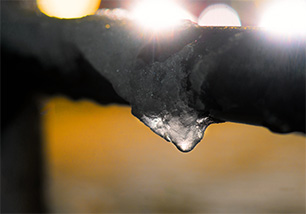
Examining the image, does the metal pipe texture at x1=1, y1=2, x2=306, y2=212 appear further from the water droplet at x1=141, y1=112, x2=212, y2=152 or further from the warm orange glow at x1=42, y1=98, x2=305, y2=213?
the warm orange glow at x1=42, y1=98, x2=305, y2=213

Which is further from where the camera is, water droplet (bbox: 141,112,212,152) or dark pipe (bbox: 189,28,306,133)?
water droplet (bbox: 141,112,212,152)

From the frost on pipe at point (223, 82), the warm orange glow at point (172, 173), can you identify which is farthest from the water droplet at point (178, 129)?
the warm orange glow at point (172, 173)

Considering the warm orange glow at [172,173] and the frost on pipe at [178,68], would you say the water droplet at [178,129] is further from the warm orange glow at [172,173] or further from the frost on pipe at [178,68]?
the warm orange glow at [172,173]

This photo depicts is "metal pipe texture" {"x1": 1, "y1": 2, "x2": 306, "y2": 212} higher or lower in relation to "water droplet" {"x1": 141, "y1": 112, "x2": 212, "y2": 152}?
higher

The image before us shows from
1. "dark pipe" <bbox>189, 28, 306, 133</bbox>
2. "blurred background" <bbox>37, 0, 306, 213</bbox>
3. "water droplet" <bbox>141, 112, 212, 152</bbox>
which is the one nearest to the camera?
"dark pipe" <bbox>189, 28, 306, 133</bbox>

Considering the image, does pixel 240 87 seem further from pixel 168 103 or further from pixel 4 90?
pixel 4 90

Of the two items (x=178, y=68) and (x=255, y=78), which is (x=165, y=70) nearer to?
(x=178, y=68)

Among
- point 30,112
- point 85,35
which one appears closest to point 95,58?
point 85,35

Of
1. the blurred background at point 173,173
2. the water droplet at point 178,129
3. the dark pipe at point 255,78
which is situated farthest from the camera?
the blurred background at point 173,173

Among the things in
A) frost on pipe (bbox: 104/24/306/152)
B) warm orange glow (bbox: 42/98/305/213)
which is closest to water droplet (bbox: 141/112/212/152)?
frost on pipe (bbox: 104/24/306/152)

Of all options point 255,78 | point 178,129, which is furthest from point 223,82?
point 178,129

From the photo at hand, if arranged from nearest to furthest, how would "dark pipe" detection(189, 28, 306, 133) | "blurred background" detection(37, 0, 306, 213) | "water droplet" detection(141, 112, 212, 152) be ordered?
"dark pipe" detection(189, 28, 306, 133) → "water droplet" detection(141, 112, 212, 152) → "blurred background" detection(37, 0, 306, 213)
